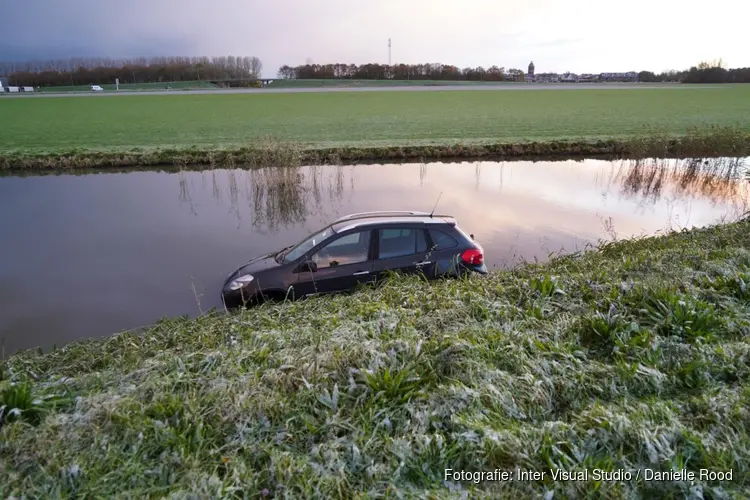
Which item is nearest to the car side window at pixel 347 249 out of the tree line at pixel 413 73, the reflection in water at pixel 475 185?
the reflection in water at pixel 475 185

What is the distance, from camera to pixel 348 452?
3230 mm

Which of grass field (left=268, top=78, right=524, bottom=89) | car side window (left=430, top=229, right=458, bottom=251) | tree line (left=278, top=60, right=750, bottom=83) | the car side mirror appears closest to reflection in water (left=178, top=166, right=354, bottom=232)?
the car side mirror

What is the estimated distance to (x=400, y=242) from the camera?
792 cm

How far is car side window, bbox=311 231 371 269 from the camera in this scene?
782cm

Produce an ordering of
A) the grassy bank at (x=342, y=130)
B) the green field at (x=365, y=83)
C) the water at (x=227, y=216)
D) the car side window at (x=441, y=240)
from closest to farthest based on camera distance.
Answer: the car side window at (x=441, y=240)
the water at (x=227, y=216)
the grassy bank at (x=342, y=130)
the green field at (x=365, y=83)

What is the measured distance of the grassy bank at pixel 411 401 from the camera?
3.03 m

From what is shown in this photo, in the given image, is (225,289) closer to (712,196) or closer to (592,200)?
(592,200)

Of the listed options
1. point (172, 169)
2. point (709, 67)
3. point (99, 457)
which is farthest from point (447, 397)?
point (709, 67)

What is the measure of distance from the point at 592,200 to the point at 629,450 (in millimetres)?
15139

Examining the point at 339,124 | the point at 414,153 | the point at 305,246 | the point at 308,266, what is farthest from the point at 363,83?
the point at 308,266

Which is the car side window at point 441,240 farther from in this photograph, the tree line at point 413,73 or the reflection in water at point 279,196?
the tree line at point 413,73

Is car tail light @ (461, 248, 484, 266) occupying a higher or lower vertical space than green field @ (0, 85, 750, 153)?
lower

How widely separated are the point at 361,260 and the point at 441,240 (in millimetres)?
1431

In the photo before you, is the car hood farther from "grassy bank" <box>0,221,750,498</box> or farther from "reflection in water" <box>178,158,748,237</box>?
"reflection in water" <box>178,158,748,237</box>
